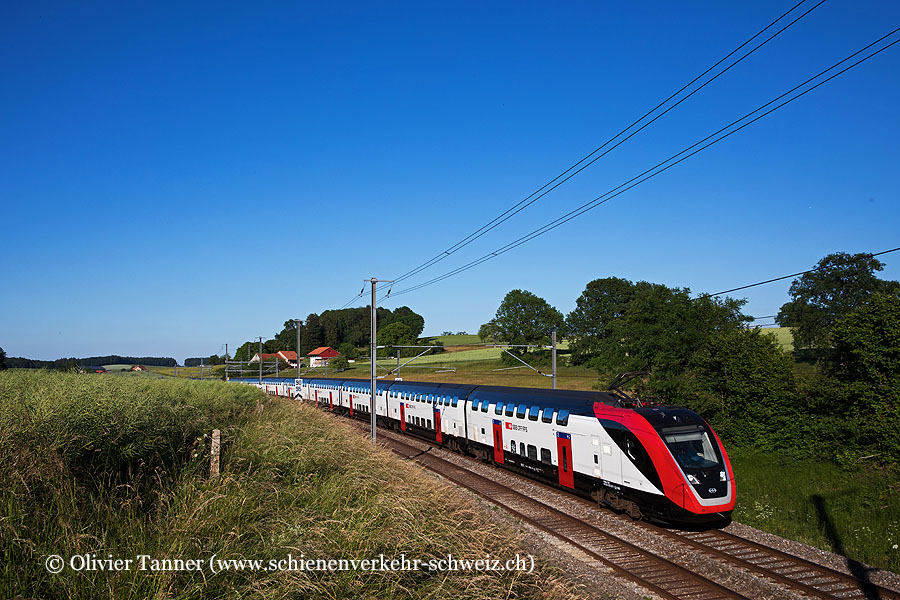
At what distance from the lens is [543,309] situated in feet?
308

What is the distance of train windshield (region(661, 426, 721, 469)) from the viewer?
13.9m

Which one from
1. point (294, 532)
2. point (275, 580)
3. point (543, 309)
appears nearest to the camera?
point (275, 580)

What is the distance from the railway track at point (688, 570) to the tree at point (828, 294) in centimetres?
5249

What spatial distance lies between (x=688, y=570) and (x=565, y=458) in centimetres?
634

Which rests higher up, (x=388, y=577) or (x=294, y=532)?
(x=294, y=532)

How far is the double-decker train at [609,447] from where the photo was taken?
13.7m

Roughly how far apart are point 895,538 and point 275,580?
14400mm

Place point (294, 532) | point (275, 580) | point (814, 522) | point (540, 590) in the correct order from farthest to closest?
point (814, 522), point (540, 590), point (294, 532), point (275, 580)

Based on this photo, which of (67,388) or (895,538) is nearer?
(67,388)

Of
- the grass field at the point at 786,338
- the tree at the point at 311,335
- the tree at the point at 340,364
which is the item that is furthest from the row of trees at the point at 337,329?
the grass field at the point at 786,338

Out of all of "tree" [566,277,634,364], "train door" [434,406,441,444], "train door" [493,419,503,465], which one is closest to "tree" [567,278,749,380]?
"train door" [434,406,441,444]

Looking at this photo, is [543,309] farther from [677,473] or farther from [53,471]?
[53,471]

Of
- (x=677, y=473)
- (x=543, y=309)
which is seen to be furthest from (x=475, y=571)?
(x=543, y=309)

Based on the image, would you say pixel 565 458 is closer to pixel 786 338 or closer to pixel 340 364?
pixel 786 338
